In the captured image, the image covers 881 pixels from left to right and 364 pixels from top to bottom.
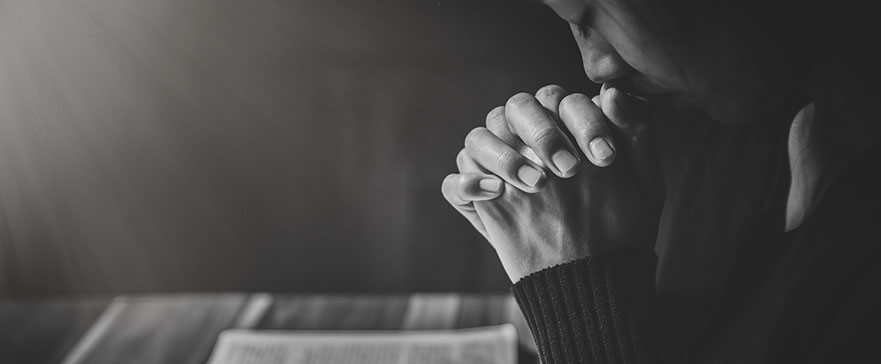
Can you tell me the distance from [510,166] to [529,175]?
0.04 feet

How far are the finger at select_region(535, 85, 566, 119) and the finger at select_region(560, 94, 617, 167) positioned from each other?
0.07 feet

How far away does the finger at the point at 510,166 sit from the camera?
16.6 inches

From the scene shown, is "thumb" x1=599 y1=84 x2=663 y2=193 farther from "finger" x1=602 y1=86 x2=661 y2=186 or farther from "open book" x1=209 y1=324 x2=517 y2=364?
"open book" x1=209 y1=324 x2=517 y2=364

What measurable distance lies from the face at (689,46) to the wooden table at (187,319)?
15.5 inches

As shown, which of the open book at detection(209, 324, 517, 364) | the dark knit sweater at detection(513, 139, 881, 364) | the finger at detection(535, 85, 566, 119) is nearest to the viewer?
the dark knit sweater at detection(513, 139, 881, 364)

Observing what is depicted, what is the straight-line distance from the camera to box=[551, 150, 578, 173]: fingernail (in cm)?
40

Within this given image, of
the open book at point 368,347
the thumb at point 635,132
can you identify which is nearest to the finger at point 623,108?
the thumb at point 635,132

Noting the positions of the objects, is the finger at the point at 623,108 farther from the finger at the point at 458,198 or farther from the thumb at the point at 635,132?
the finger at the point at 458,198

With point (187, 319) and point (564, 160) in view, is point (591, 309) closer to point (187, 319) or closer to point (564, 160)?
point (564, 160)

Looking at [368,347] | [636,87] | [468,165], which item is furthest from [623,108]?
[368,347]

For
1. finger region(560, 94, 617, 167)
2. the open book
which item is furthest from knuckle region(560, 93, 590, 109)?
the open book

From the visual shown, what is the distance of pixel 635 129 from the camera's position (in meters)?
0.41

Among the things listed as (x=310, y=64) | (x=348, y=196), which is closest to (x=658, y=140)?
(x=310, y=64)

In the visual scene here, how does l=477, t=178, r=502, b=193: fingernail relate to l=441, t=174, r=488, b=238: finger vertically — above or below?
above
